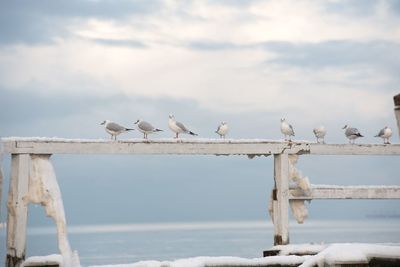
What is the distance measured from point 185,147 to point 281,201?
8.97 ft

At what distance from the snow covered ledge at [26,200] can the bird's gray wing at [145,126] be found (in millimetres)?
2880

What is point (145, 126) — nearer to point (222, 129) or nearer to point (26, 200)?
point (222, 129)

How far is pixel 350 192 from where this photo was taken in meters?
20.5

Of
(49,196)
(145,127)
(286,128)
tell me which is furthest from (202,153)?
(49,196)

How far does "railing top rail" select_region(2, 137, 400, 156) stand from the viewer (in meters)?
17.5

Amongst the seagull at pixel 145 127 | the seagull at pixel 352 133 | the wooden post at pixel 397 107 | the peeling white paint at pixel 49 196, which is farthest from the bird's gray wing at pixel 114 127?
the wooden post at pixel 397 107

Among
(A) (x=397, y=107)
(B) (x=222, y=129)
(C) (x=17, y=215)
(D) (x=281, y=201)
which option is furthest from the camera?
(B) (x=222, y=129)

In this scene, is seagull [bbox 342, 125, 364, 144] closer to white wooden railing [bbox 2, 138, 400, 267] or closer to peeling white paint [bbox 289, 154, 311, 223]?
white wooden railing [bbox 2, 138, 400, 267]

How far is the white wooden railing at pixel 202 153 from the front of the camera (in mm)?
17047

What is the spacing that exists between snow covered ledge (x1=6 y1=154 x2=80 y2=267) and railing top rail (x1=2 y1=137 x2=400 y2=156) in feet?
1.19

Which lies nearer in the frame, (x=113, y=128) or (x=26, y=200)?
(x=26, y=200)

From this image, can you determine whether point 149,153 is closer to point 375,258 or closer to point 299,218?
point 299,218

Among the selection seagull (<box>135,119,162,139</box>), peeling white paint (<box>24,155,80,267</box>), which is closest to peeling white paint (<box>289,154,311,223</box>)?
seagull (<box>135,119,162,139</box>)

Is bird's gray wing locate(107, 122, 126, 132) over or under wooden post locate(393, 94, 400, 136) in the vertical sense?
over
